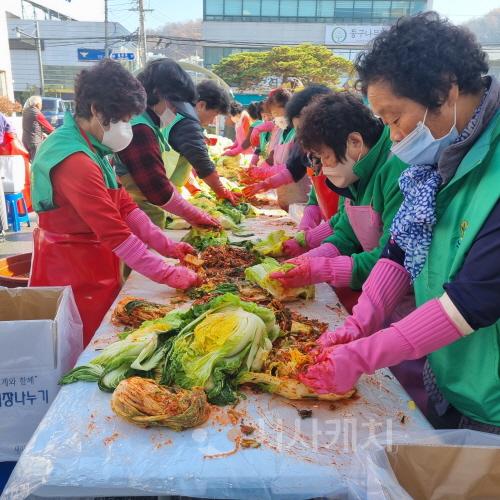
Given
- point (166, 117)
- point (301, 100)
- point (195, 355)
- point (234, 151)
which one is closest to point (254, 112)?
point (234, 151)

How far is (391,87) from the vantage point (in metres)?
1.48

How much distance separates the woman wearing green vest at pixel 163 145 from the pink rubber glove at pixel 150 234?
0.40 metres

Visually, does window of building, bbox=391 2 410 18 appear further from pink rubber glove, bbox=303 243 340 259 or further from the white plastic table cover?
the white plastic table cover

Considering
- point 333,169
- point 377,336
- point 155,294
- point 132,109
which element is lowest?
point 155,294

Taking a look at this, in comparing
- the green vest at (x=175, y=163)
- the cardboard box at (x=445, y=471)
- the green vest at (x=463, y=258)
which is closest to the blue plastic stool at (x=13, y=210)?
the green vest at (x=175, y=163)

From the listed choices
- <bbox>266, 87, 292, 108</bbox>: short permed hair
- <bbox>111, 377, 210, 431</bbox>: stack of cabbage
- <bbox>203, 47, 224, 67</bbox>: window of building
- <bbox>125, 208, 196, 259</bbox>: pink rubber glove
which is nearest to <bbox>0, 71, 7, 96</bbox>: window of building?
<bbox>266, 87, 292, 108</bbox>: short permed hair

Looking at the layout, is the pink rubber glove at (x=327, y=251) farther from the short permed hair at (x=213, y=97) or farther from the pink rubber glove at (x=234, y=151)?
the pink rubber glove at (x=234, y=151)

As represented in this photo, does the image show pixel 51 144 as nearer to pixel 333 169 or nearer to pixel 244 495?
pixel 333 169

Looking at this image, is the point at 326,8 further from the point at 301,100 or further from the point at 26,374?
the point at 26,374

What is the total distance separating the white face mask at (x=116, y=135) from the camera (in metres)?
2.60

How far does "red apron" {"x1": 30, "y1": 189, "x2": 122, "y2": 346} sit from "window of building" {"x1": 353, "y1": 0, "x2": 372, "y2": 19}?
155 ft

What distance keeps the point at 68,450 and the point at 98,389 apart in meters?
0.33

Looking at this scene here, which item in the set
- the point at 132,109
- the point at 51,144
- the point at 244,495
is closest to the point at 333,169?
the point at 132,109

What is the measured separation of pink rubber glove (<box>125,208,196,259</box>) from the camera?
3.08 m
